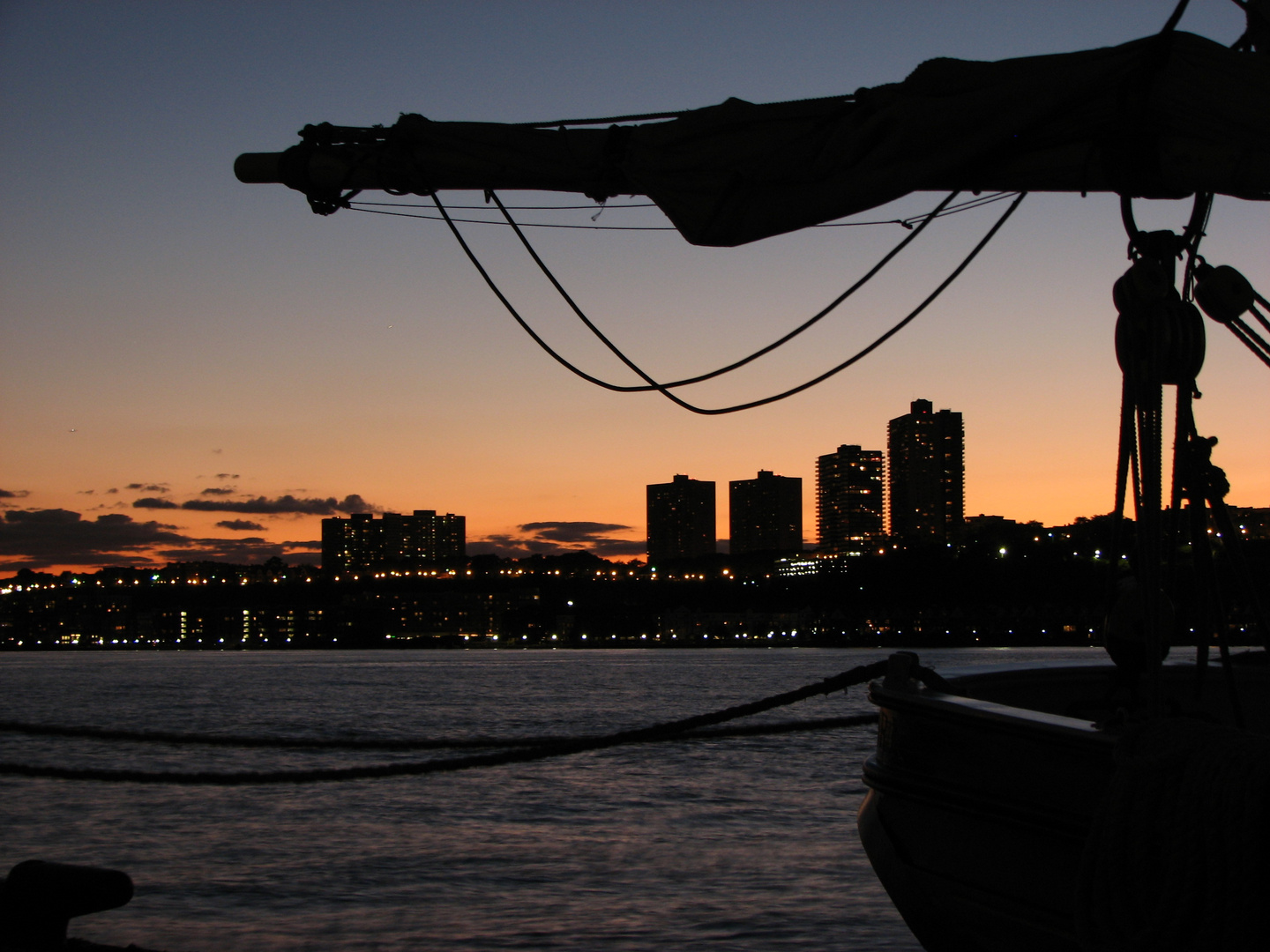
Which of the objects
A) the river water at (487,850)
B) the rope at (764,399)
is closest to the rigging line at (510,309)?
the rope at (764,399)

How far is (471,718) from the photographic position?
49.4 metres

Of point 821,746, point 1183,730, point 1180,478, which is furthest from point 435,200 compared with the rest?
point 821,746

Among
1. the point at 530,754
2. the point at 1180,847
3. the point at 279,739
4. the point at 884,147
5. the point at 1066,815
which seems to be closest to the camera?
the point at 1180,847

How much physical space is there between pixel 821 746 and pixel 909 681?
104 feet

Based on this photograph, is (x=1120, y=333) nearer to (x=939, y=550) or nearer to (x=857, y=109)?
(x=857, y=109)

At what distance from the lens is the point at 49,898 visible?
4.45 m

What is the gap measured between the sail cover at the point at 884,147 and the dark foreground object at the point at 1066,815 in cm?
228

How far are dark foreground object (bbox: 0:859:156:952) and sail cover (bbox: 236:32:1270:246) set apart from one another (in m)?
3.24

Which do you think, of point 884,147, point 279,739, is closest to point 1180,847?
point 884,147

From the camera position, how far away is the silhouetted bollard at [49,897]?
4.43 meters

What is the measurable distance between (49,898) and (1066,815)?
392cm

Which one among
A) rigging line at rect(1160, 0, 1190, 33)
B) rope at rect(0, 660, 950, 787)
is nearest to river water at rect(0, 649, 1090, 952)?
rope at rect(0, 660, 950, 787)

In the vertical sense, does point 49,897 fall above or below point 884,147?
below

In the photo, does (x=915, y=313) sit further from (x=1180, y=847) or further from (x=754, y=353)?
(x=1180, y=847)
